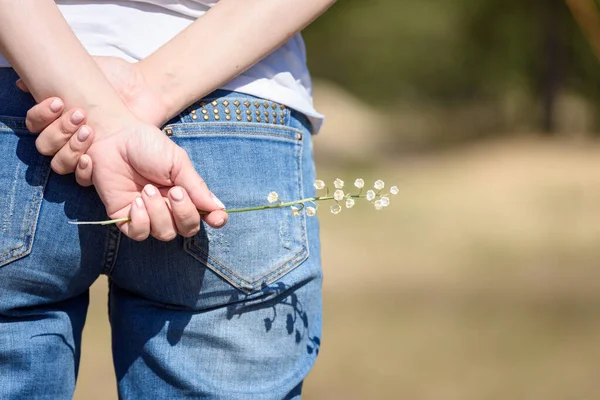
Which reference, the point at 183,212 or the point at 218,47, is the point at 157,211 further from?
the point at 218,47

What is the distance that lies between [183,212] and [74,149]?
129 mm

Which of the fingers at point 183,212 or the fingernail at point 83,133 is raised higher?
the fingernail at point 83,133

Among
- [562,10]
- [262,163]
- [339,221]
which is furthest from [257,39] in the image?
[562,10]

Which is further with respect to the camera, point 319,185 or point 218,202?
point 319,185

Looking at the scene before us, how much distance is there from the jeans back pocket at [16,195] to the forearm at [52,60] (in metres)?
0.07

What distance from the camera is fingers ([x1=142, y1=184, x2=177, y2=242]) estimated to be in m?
0.77

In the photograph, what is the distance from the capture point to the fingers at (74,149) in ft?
2.52

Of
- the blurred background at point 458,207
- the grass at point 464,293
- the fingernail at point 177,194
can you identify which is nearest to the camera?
the fingernail at point 177,194

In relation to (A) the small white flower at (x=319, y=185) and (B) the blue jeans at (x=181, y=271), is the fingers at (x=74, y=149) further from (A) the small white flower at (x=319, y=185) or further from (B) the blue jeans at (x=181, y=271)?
(A) the small white flower at (x=319, y=185)

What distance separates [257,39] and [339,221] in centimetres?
420

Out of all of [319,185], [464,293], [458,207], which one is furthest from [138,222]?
[458,207]

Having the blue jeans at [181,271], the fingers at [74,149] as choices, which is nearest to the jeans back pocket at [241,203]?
the blue jeans at [181,271]

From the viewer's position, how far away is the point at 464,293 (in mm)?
3723

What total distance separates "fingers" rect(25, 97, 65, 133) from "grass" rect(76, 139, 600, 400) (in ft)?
6.63
